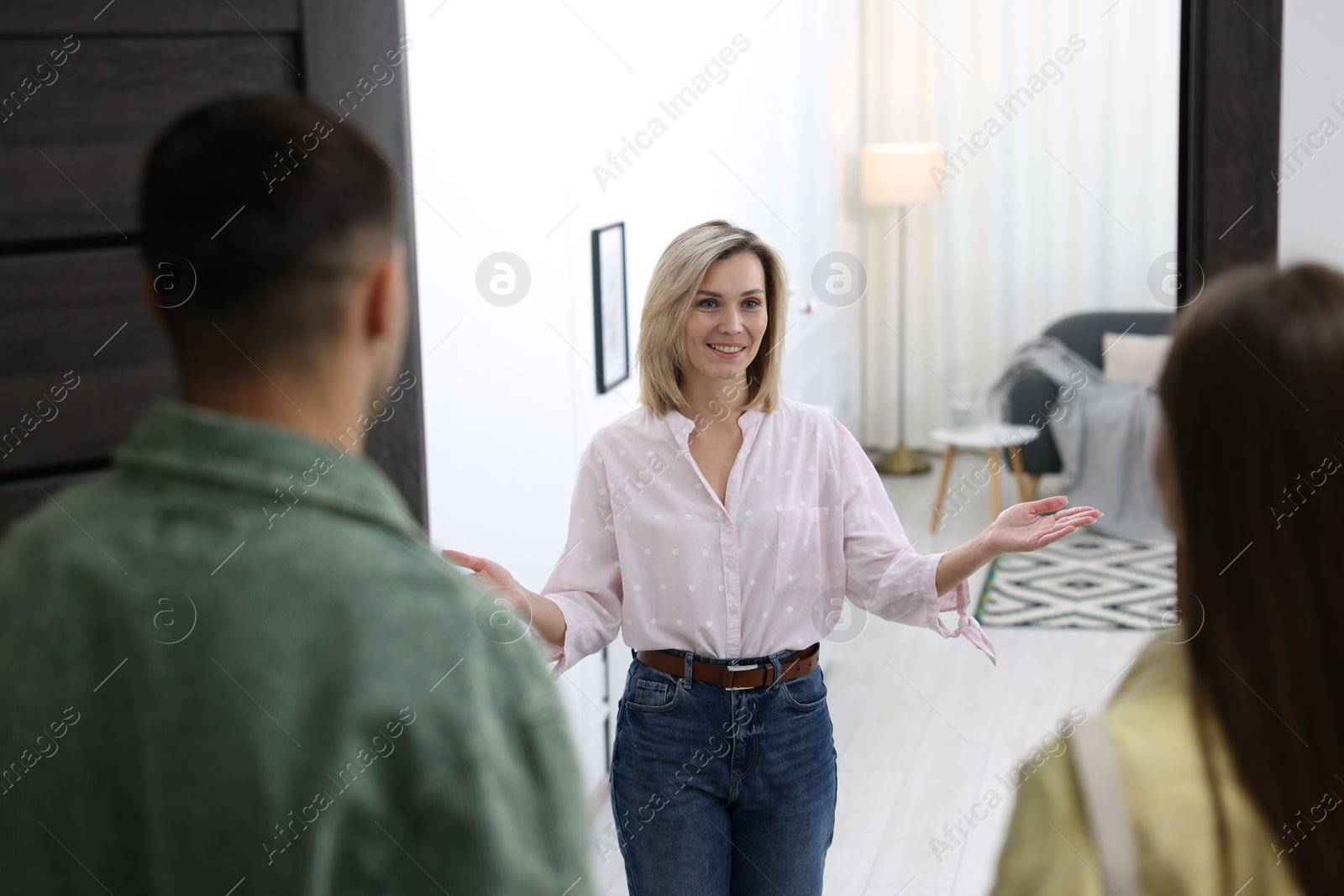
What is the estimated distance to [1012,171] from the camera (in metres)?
6.94

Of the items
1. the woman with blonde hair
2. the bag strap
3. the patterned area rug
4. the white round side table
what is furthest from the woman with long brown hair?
the white round side table

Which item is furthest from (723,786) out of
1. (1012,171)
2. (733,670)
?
(1012,171)

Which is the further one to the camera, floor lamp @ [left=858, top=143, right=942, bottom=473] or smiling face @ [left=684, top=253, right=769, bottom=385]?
floor lamp @ [left=858, top=143, right=942, bottom=473]

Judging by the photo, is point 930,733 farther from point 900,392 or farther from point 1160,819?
point 900,392

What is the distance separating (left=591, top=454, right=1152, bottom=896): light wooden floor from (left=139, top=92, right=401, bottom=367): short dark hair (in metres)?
2.54

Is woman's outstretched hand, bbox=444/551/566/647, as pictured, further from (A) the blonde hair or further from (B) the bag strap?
(B) the bag strap

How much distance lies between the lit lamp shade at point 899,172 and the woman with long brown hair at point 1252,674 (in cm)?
590

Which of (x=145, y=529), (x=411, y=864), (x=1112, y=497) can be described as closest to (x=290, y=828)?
(x=411, y=864)

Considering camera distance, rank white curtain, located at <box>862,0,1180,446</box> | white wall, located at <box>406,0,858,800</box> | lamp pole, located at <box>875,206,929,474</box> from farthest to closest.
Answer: lamp pole, located at <box>875,206,929,474</box>, white curtain, located at <box>862,0,1180,446</box>, white wall, located at <box>406,0,858,800</box>

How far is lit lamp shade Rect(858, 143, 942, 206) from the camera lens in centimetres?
652

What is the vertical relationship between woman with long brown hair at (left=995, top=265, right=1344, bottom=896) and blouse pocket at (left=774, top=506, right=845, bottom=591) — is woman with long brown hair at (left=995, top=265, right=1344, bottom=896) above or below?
above

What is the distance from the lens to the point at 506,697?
2.45ft

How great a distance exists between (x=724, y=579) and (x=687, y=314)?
41 cm

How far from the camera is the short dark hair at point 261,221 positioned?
0.75m
